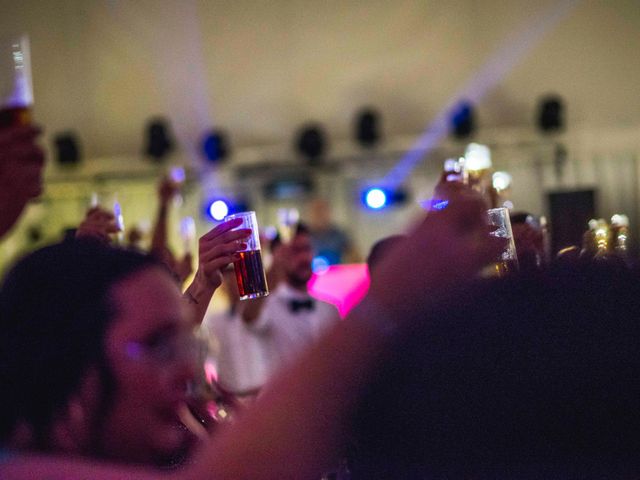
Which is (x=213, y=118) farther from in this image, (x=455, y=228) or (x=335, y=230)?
(x=455, y=228)

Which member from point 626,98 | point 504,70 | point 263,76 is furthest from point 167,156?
point 626,98

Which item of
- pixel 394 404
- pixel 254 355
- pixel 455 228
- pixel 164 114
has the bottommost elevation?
pixel 254 355

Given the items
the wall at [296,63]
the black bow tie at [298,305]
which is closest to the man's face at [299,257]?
the black bow tie at [298,305]

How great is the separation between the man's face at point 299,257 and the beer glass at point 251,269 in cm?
224

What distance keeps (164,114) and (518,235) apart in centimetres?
850

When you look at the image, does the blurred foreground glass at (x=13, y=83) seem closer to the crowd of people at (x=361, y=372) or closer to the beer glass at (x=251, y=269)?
the crowd of people at (x=361, y=372)

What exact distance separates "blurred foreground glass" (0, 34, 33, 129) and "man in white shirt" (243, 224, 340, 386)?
2815 mm

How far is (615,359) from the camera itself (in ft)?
3.81

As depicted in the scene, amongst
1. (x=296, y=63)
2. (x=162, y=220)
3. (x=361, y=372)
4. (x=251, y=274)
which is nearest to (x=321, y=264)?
(x=296, y=63)

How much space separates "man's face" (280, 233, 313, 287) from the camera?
4.41m

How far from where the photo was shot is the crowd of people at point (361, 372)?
76 cm

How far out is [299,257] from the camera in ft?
14.6

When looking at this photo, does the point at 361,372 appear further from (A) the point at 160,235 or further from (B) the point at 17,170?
(A) the point at 160,235

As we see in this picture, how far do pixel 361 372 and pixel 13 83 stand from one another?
1143mm
